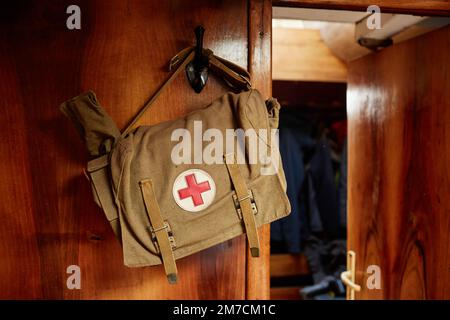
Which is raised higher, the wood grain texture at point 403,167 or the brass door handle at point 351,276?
the wood grain texture at point 403,167

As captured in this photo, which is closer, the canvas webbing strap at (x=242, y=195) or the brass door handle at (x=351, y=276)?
the canvas webbing strap at (x=242, y=195)

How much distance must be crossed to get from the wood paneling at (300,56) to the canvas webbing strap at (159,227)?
145cm

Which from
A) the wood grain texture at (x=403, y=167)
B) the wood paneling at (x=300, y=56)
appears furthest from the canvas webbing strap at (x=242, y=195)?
the wood paneling at (x=300, y=56)

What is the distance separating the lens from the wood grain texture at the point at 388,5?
944 mm

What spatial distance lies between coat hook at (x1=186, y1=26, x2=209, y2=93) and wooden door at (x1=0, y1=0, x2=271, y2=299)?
24 mm

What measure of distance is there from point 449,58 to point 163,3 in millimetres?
860

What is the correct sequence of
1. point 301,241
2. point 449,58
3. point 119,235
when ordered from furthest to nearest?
point 301,241, point 449,58, point 119,235

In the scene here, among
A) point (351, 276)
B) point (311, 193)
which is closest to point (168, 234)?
point (351, 276)

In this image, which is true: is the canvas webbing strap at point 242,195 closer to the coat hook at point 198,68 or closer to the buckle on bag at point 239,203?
the buckle on bag at point 239,203

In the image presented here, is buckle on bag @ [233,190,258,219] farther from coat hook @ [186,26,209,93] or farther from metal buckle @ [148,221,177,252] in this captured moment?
coat hook @ [186,26,209,93]

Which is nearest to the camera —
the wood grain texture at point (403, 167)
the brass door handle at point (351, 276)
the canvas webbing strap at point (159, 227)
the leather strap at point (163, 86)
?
the canvas webbing strap at point (159, 227)

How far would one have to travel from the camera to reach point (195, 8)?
924 millimetres

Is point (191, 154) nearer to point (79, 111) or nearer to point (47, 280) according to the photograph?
point (79, 111)
